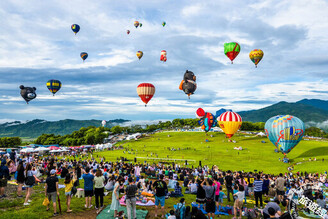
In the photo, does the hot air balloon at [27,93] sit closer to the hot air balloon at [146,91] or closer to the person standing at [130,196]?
the hot air balloon at [146,91]

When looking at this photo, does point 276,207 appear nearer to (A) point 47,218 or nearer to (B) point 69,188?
(B) point 69,188

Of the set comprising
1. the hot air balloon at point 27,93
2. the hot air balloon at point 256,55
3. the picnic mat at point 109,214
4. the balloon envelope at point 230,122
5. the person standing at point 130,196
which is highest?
the hot air balloon at point 256,55

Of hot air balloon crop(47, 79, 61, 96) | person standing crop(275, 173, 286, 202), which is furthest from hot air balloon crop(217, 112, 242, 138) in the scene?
hot air balloon crop(47, 79, 61, 96)

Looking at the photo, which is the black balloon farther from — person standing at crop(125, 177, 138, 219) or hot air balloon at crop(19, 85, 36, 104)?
person standing at crop(125, 177, 138, 219)

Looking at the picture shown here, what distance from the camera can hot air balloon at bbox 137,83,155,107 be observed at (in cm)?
4733

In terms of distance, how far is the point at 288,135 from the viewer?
3600 cm

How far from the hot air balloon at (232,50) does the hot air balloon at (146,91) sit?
764 inches

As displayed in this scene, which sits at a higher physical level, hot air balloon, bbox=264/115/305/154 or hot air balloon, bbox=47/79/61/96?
hot air balloon, bbox=47/79/61/96

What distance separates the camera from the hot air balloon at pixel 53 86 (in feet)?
196

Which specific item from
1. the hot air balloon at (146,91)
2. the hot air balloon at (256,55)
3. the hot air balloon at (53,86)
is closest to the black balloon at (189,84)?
the hot air balloon at (146,91)

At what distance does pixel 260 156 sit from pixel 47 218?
54.2m

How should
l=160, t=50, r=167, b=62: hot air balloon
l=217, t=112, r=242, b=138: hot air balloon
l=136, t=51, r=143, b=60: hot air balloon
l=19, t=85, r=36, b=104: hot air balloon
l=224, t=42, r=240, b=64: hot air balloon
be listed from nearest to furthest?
1. l=224, t=42, r=240, b=64: hot air balloon
2. l=217, t=112, r=242, b=138: hot air balloon
3. l=19, t=85, r=36, b=104: hot air balloon
4. l=136, t=51, r=143, b=60: hot air balloon
5. l=160, t=50, r=167, b=62: hot air balloon

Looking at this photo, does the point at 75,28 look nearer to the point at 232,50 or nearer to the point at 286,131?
the point at 232,50

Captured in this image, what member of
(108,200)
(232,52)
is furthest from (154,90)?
(108,200)
